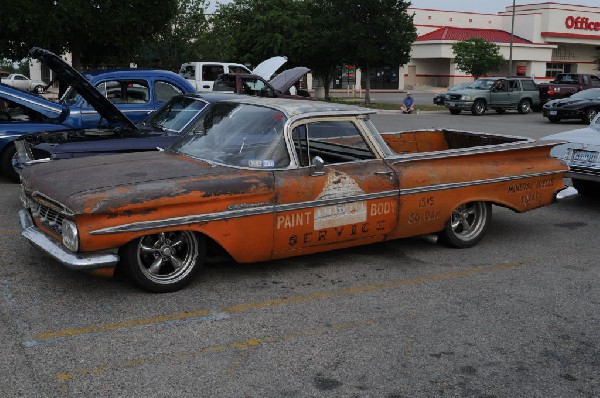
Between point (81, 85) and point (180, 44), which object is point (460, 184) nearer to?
point (81, 85)

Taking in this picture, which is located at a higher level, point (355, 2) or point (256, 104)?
point (355, 2)

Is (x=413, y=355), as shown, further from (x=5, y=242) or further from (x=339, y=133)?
(x=5, y=242)

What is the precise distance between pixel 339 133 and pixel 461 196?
54.1 inches

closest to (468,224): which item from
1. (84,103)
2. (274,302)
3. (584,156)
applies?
(274,302)

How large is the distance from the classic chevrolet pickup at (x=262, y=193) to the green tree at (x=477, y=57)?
137 ft

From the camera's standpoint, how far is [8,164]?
1009 cm

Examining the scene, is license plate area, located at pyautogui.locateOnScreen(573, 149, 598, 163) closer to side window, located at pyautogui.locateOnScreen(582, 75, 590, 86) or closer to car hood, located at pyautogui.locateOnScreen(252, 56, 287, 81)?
car hood, located at pyautogui.locateOnScreen(252, 56, 287, 81)

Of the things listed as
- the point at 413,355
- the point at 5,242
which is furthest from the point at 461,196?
the point at 5,242

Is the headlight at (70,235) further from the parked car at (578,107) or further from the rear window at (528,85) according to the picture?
the rear window at (528,85)

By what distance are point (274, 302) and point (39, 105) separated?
260 inches

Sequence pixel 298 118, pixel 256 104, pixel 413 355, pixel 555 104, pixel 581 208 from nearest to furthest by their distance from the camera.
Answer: pixel 413 355 → pixel 298 118 → pixel 256 104 → pixel 581 208 → pixel 555 104

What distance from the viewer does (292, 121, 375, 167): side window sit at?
6.13 metres

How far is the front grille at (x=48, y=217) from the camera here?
17.1 feet

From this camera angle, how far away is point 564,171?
7371 mm
